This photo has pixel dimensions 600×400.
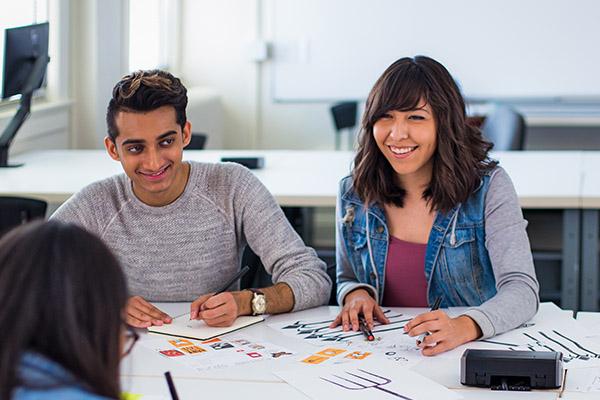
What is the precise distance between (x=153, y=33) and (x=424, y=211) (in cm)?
408

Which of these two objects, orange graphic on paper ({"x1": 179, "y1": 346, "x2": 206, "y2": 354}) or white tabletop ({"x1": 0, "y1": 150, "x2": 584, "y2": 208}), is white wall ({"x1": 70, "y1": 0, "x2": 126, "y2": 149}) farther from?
orange graphic on paper ({"x1": 179, "y1": 346, "x2": 206, "y2": 354})

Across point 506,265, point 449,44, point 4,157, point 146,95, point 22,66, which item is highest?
point 449,44

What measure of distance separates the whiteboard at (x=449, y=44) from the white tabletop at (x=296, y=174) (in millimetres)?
1757

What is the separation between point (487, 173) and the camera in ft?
7.60

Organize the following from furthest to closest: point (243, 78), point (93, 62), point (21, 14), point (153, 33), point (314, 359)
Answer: point (243, 78) < point (153, 33) < point (93, 62) < point (21, 14) < point (314, 359)

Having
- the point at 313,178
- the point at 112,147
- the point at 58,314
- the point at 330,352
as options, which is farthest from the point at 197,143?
the point at 58,314

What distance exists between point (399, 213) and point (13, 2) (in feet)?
8.29

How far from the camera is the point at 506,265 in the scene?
2203mm

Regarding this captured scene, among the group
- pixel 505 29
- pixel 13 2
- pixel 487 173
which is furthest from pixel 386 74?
pixel 505 29

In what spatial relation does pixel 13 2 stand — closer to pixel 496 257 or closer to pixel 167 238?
pixel 167 238

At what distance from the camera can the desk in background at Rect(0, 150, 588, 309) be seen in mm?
3361

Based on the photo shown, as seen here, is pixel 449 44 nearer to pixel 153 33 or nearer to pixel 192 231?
pixel 153 33

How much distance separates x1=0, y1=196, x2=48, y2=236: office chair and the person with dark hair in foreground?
2.12 metres

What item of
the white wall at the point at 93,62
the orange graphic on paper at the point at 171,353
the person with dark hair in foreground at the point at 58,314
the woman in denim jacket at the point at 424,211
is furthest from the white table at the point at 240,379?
the white wall at the point at 93,62
